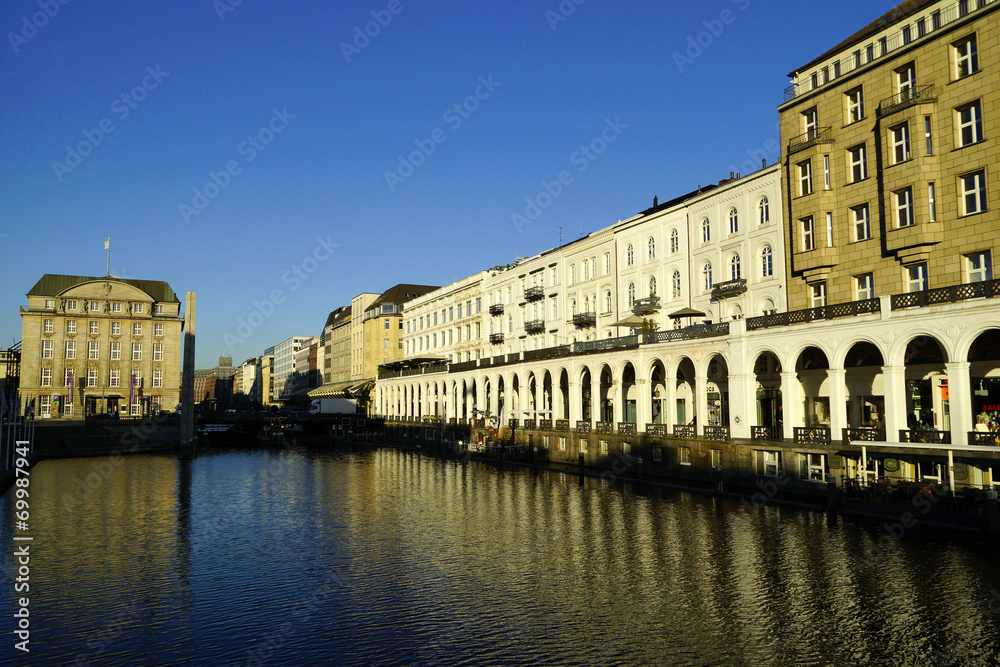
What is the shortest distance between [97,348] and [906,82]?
122627 millimetres

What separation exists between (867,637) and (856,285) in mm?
29509

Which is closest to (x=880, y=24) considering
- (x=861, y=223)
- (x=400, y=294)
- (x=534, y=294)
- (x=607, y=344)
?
(x=861, y=223)

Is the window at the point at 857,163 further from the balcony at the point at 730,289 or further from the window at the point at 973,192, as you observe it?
the balcony at the point at 730,289

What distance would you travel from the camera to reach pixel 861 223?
42.7 meters

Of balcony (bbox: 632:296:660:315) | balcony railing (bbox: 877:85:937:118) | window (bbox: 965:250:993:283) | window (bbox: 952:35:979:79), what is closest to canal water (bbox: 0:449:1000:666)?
window (bbox: 965:250:993:283)

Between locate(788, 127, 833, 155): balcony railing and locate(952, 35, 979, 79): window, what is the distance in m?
7.81

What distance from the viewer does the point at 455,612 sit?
20.5 metres

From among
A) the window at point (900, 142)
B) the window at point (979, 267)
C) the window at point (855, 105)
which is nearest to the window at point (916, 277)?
the window at point (979, 267)

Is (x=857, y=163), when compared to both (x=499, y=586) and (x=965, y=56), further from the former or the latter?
(x=499, y=586)

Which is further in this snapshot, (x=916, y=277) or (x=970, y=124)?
(x=916, y=277)

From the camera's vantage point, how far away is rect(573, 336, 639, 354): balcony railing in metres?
56.6

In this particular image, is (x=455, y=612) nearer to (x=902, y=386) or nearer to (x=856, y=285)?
(x=902, y=386)

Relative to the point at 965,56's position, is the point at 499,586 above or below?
below

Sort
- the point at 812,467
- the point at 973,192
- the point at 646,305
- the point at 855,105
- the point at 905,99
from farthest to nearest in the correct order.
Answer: the point at 646,305 → the point at 855,105 → the point at 905,99 → the point at 812,467 → the point at 973,192
